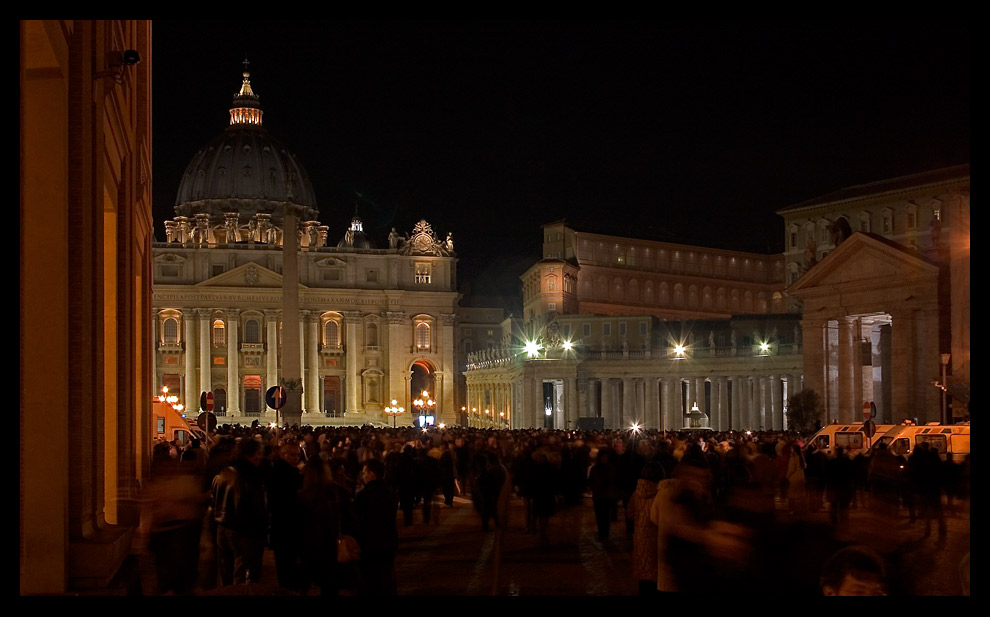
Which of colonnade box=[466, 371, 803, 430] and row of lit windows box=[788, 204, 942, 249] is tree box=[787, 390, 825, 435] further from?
colonnade box=[466, 371, 803, 430]

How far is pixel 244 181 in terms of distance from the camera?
465 feet

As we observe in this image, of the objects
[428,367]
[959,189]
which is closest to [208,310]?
[428,367]

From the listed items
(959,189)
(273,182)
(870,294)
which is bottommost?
(870,294)

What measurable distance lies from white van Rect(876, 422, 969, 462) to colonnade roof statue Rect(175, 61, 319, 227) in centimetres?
10800

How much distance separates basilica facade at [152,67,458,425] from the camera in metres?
115

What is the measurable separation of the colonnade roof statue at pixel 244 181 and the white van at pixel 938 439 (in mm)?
107999

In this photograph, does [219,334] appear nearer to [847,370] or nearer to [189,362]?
[189,362]

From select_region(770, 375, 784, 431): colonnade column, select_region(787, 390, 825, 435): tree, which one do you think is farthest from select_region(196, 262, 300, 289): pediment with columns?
select_region(787, 390, 825, 435): tree

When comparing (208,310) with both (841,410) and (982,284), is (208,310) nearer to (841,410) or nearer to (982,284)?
(841,410)

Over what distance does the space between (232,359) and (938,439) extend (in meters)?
90.6

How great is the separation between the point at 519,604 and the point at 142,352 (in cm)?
2353

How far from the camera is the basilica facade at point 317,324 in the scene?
115062 mm

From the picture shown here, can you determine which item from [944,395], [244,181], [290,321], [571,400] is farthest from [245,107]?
[944,395]

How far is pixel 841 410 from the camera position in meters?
61.1
